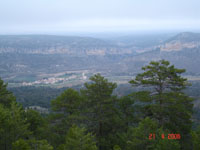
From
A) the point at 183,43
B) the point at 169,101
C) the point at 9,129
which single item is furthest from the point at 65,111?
the point at 183,43

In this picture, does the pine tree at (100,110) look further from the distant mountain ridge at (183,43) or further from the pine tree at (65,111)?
the distant mountain ridge at (183,43)

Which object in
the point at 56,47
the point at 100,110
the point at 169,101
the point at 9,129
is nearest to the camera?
the point at 9,129

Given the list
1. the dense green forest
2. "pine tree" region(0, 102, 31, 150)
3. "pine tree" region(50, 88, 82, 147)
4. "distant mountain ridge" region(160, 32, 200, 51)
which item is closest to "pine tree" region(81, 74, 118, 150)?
the dense green forest

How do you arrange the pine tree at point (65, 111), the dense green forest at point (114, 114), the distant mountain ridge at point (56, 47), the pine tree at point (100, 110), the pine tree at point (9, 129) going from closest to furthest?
the pine tree at point (9, 129) < the dense green forest at point (114, 114) < the pine tree at point (100, 110) < the pine tree at point (65, 111) < the distant mountain ridge at point (56, 47)

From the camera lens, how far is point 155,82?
15.2 meters

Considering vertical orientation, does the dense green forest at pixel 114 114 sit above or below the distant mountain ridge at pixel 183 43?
below

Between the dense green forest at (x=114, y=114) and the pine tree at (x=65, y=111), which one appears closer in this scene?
the dense green forest at (x=114, y=114)

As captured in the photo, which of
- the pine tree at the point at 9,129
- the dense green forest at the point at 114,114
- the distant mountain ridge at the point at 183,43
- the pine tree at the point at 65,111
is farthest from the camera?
the distant mountain ridge at the point at 183,43

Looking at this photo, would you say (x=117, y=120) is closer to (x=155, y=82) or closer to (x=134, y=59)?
(x=155, y=82)

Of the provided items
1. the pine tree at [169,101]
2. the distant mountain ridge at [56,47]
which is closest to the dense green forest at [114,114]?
the pine tree at [169,101]

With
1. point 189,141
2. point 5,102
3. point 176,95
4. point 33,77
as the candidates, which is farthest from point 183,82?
point 33,77

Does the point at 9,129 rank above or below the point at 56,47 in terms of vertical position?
below

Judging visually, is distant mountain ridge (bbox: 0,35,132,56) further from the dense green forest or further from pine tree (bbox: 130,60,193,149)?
pine tree (bbox: 130,60,193,149)

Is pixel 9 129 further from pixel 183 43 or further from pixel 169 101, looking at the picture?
pixel 183 43
